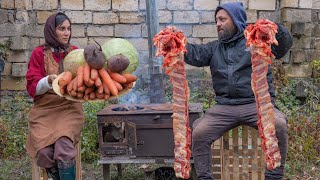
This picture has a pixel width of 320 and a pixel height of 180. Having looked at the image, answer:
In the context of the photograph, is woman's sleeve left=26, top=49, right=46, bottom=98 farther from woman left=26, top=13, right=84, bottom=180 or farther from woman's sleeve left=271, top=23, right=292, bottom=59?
woman's sleeve left=271, top=23, right=292, bottom=59

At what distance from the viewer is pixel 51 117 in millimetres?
4117

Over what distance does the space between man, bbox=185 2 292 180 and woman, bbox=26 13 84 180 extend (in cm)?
109

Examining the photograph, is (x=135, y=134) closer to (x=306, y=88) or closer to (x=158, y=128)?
(x=158, y=128)

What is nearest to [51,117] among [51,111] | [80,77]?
[51,111]

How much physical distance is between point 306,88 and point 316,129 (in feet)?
5.23

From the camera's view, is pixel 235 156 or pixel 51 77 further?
pixel 235 156

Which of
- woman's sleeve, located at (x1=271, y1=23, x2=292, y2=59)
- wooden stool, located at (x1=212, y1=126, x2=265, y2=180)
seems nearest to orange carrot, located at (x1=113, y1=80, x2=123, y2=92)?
wooden stool, located at (x1=212, y1=126, x2=265, y2=180)

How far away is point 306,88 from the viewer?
296 inches

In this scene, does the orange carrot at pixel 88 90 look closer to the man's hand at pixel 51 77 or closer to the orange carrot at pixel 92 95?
the orange carrot at pixel 92 95

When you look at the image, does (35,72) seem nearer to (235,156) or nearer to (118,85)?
(118,85)

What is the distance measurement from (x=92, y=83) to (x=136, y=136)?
124 cm

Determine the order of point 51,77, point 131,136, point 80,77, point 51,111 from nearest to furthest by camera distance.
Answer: point 80,77 < point 51,77 < point 51,111 < point 131,136

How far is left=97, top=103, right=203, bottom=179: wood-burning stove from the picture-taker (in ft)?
15.1

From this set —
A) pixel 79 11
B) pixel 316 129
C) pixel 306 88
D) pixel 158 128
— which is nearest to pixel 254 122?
pixel 158 128
